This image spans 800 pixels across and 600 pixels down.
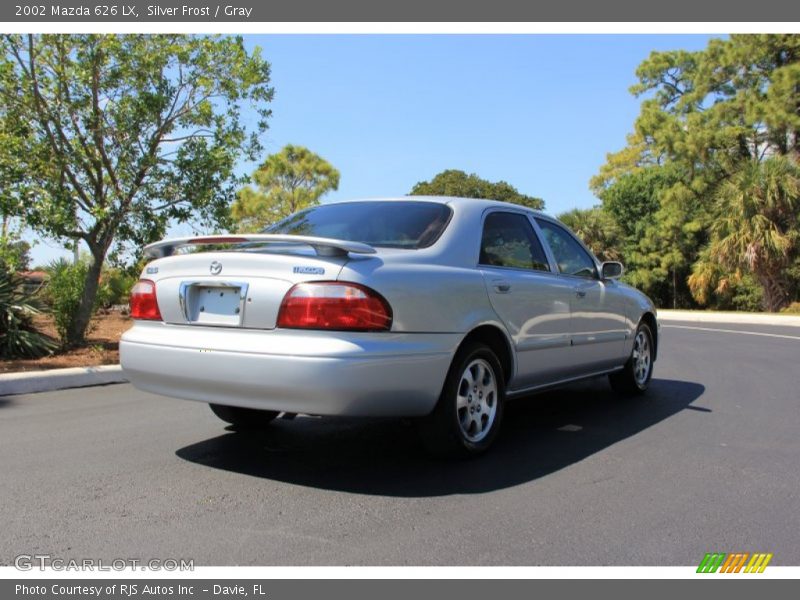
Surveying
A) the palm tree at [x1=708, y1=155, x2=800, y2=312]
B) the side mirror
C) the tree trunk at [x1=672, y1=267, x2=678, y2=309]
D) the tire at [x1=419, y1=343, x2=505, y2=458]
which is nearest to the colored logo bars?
the tire at [x1=419, y1=343, x2=505, y2=458]

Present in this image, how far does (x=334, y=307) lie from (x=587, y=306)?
9.08 ft

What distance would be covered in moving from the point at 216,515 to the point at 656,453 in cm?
290

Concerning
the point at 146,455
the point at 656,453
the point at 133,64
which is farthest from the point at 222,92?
the point at 656,453

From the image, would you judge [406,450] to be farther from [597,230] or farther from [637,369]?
[597,230]

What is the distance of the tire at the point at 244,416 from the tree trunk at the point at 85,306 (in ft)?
19.0

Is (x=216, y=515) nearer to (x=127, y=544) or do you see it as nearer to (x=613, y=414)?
(x=127, y=544)

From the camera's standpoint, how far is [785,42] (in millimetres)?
32656

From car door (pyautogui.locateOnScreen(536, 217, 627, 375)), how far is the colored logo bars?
2488 millimetres

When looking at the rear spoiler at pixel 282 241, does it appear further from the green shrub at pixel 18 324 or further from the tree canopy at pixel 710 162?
the tree canopy at pixel 710 162

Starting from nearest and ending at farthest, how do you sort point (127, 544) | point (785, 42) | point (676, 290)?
point (127, 544), point (785, 42), point (676, 290)

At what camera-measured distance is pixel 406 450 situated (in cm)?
464

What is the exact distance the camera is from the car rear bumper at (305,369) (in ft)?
11.6

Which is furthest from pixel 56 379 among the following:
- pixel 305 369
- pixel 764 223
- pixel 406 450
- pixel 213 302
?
pixel 764 223
